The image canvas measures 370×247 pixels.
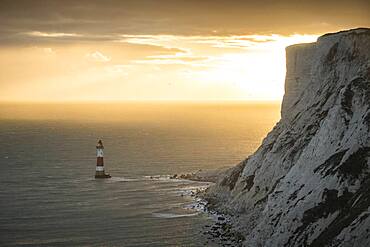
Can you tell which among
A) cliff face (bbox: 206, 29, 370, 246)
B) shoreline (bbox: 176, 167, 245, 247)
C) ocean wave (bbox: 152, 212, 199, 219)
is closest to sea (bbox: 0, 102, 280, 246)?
ocean wave (bbox: 152, 212, 199, 219)

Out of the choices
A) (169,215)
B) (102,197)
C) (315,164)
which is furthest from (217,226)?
(102,197)

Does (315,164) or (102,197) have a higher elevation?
(315,164)

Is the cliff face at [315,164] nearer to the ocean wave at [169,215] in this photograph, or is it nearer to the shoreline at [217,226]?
the shoreline at [217,226]

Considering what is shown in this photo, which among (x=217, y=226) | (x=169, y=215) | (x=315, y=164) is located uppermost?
(x=315, y=164)

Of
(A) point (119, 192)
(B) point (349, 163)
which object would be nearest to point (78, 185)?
(A) point (119, 192)

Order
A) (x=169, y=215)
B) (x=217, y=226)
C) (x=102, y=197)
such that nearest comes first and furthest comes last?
(x=217, y=226), (x=169, y=215), (x=102, y=197)

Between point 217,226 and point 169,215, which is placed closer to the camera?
point 217,226

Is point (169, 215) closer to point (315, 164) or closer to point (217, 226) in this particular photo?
point (217, 226)

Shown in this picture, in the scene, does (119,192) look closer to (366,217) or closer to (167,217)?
(167,217)

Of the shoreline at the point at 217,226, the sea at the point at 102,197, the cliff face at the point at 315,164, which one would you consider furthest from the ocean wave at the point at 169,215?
the cliff face at the point at 315,164
